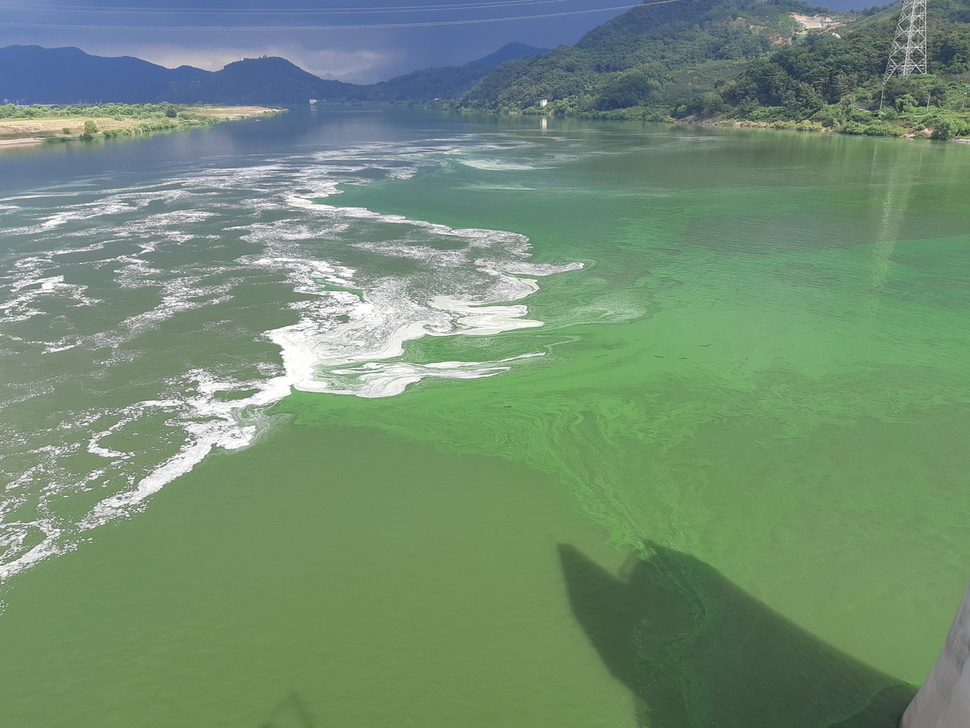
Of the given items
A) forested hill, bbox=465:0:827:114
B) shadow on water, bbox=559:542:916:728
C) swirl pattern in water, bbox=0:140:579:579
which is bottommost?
shadow on water, bbox=559:542:916:728

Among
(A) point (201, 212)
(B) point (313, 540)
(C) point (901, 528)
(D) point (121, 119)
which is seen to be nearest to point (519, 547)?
(B) point (313, 540)

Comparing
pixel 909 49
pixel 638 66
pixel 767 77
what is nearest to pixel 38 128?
pixel 767 77

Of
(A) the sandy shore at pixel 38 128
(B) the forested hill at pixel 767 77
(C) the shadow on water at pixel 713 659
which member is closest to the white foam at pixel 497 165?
(C) the shadow on water at pixel 713 659

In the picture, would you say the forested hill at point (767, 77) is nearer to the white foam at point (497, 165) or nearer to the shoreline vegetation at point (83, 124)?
the white foam at point (497, 165)

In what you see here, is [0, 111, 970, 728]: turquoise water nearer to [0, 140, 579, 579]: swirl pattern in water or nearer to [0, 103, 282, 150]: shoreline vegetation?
[0, 140, 579, 579]: swirl pattern in water

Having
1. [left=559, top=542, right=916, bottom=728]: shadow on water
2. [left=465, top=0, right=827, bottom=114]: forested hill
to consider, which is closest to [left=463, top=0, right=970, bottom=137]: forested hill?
[left=465, top=0, right=827, bottom=114]: forested hill

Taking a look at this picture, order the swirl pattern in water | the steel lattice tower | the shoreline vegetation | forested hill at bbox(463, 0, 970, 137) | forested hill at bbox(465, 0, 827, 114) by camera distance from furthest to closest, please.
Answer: forested hill at bbox(465, 0, 827, 114) < the steel lattice tower < forested hill at bbox(463, 0, 970, 137) < the shoreline vegetation < the swirl pattern in water
